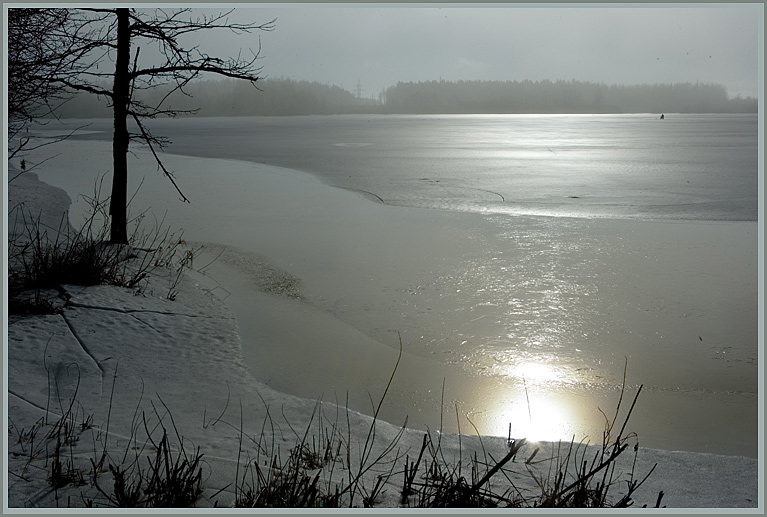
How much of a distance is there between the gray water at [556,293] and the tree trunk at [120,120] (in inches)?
63.4

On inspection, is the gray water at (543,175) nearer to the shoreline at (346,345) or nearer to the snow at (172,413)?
the shoreline at (346,345)

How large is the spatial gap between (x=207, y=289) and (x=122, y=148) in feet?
6.36

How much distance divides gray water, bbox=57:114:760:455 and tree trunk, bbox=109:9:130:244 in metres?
1.61

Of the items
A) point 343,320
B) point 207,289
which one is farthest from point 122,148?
point 343,320

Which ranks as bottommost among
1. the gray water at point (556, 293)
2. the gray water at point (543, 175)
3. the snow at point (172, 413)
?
the snow at point (172, 413)

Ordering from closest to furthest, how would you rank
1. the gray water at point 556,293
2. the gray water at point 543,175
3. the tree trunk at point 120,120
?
the gray water at point 556,293 < the tree trunk at point 120,120 < the gray water at point 543,175

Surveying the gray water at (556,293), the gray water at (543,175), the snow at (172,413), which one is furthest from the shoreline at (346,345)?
the gray water at (543,175)

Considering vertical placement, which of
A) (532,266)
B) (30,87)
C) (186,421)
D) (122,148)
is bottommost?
(186,421)

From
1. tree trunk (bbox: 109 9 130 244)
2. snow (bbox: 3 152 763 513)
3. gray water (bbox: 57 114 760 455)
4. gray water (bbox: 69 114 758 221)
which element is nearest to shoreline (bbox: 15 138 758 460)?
gray water (bbox: 57 114 760 455)

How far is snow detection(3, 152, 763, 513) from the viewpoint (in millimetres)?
2859

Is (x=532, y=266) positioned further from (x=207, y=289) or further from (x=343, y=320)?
(x=207, y=289)

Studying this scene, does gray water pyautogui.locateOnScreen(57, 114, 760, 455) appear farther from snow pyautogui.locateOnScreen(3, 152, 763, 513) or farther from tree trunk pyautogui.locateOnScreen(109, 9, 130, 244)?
tree trunk pyautogui.locateOnScreen(109, 9, 130, 244)

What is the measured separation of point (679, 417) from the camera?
13.3 ft

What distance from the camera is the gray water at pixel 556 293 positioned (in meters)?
4.21
